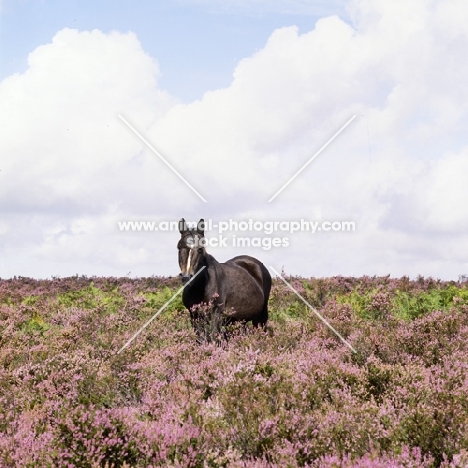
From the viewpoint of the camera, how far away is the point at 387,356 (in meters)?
8.05

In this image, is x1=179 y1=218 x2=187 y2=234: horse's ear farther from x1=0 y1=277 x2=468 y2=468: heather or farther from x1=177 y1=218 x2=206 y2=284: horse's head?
x1=0 y1=277 x2=468 y2=468: heather

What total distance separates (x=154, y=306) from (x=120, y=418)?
1153 cm

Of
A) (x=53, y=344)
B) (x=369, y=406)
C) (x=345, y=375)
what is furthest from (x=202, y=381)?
(x=53, y=344)

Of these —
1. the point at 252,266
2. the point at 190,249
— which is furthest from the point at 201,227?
the point at 252,266

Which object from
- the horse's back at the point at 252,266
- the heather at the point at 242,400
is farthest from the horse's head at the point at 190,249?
the horse's back at the point at 252,266

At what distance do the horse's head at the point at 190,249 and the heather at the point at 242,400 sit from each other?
104 cm

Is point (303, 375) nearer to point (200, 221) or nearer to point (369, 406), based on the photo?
point (369, 406)

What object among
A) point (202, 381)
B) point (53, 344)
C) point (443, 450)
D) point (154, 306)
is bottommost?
point (443, 450)

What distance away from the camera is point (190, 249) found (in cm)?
970

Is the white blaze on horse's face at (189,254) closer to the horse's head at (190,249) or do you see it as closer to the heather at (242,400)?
the horse's head at (190,249)

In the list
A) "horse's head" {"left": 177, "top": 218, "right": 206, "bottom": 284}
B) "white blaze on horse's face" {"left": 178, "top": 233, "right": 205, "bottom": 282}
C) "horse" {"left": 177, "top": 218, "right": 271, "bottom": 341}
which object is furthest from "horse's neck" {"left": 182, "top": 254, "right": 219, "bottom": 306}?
"white blaze on horse's face" {"left": 178, "top": 233, "right": 205, "bottom": 282}

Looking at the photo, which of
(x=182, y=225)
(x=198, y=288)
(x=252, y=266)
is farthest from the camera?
(x=252, y=266)

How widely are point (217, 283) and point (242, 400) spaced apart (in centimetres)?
563

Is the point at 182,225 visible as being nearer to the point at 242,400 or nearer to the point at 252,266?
the point at 252,266
